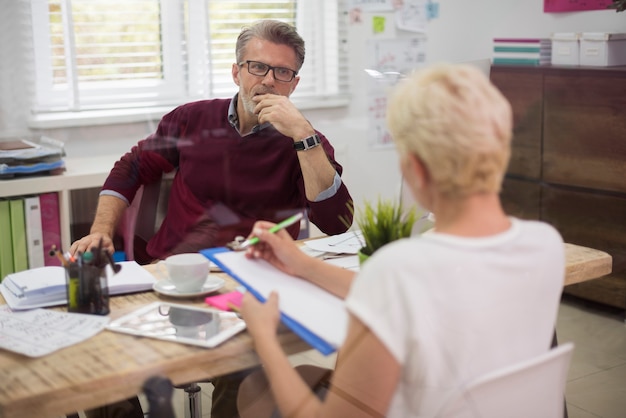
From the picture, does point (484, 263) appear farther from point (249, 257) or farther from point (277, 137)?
point (277, 137)

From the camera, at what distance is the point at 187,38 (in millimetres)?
1602

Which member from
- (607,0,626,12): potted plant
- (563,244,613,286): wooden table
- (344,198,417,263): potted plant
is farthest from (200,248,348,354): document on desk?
(607,0,626,12): potted plant

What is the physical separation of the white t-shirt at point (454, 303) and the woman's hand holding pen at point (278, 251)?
13.3 inches

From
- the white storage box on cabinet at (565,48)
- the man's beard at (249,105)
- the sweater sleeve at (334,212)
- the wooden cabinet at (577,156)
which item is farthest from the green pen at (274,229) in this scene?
the white storage box on cabinet at (565,48)

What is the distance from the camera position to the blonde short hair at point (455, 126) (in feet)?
2.75

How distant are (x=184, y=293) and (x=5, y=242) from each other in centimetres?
40

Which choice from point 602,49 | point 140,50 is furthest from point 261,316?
point 602,49

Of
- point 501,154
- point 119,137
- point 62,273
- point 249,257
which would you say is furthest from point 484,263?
point 119,137

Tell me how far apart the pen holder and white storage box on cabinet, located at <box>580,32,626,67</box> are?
4.63ft

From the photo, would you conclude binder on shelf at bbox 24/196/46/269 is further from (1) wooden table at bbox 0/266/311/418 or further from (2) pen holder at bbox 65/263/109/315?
(1) wooden table at bbox 0/266/311/418

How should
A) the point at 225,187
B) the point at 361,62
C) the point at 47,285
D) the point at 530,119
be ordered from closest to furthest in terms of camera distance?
the point at 47,285 → the point at 225,187 → the point at 361,62 → the point at 530,119

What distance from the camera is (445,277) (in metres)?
0.83

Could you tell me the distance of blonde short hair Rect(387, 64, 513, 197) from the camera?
839 millimetres

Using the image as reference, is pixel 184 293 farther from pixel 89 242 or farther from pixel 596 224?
pixel 596 224
